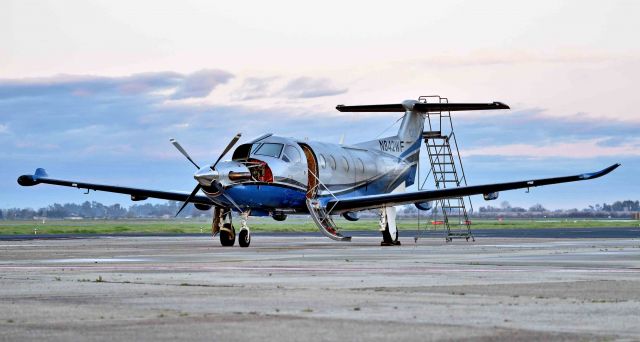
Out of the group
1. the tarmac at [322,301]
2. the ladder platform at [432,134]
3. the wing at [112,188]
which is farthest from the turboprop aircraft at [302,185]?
the tarmac at [322,301]

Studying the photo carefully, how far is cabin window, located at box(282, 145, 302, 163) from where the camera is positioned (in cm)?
4531

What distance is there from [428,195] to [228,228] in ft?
28.7

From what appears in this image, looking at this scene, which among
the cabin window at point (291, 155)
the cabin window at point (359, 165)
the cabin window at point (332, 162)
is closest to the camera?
the cabin window at point (291, 155)

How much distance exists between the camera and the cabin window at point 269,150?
1763 inches

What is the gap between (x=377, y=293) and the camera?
58.1 feet

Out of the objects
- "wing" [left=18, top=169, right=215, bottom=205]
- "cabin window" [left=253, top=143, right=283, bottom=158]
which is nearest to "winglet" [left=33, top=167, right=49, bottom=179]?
"wing" [left=18, top=169, right=215, bottom=205]

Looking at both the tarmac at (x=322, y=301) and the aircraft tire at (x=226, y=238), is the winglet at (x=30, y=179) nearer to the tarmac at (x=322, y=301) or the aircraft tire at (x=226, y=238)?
the aircraft tire at (x=226, y=238)

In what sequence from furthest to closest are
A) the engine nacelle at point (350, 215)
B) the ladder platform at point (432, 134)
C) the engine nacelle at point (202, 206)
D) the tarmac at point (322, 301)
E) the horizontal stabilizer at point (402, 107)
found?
the ladder platform at point (432, 134)
the horizontal stabilizer at point (402, 107)
the engine nacelle at point (350, 215)
the engine nacelle at point (202, 206)
the tarmac at point (322, 301)

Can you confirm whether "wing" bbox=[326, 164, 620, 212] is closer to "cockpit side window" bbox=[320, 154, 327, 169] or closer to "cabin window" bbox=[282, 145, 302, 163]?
"cockpit side window" bbox=[320, 154, 327, 169]

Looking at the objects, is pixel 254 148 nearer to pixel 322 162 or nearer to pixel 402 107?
pixel 322 162

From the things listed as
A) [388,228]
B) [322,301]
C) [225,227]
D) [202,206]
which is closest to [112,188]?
[202,206]

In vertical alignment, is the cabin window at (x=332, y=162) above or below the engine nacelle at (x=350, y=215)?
above

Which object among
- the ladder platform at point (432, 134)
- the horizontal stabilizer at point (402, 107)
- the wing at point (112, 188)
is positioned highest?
the horizontal stabilizer at point (402, 107)

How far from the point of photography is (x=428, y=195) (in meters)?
47.9
